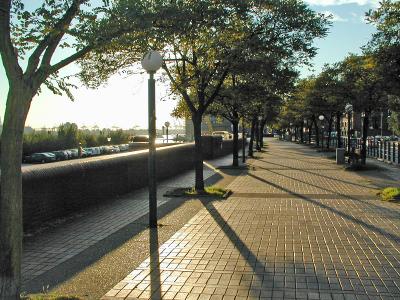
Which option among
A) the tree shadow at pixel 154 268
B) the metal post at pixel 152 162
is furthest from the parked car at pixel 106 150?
the tree shadow at pixel 154 268

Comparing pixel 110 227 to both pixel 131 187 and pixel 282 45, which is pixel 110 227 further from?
pixel 282 45

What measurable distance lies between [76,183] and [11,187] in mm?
5816

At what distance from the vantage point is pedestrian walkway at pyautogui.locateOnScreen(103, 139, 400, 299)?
521 centimetres

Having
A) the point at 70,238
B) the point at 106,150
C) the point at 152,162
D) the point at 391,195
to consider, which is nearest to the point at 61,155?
the point at 106,150

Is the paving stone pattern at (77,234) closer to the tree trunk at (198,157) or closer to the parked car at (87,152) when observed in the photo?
the tree trunk at (198,157)

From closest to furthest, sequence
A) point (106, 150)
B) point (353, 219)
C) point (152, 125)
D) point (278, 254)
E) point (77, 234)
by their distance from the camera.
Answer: point (278, 254)
point (77, 234)
point (152, 125)
point (353, 219)
point (106, 150)

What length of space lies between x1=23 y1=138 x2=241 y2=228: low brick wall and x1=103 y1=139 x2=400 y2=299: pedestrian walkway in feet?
7.07

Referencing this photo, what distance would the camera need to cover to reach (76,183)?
10.1 metres

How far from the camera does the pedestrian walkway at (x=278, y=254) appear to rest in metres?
5.21

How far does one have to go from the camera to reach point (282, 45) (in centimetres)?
1288

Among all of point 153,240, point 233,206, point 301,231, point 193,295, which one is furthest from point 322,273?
point 233,206

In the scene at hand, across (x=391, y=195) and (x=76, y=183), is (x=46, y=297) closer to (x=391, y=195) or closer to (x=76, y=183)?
(x=76, y=183)

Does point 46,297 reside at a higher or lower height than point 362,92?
lower

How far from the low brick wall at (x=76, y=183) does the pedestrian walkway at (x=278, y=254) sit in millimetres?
2155
